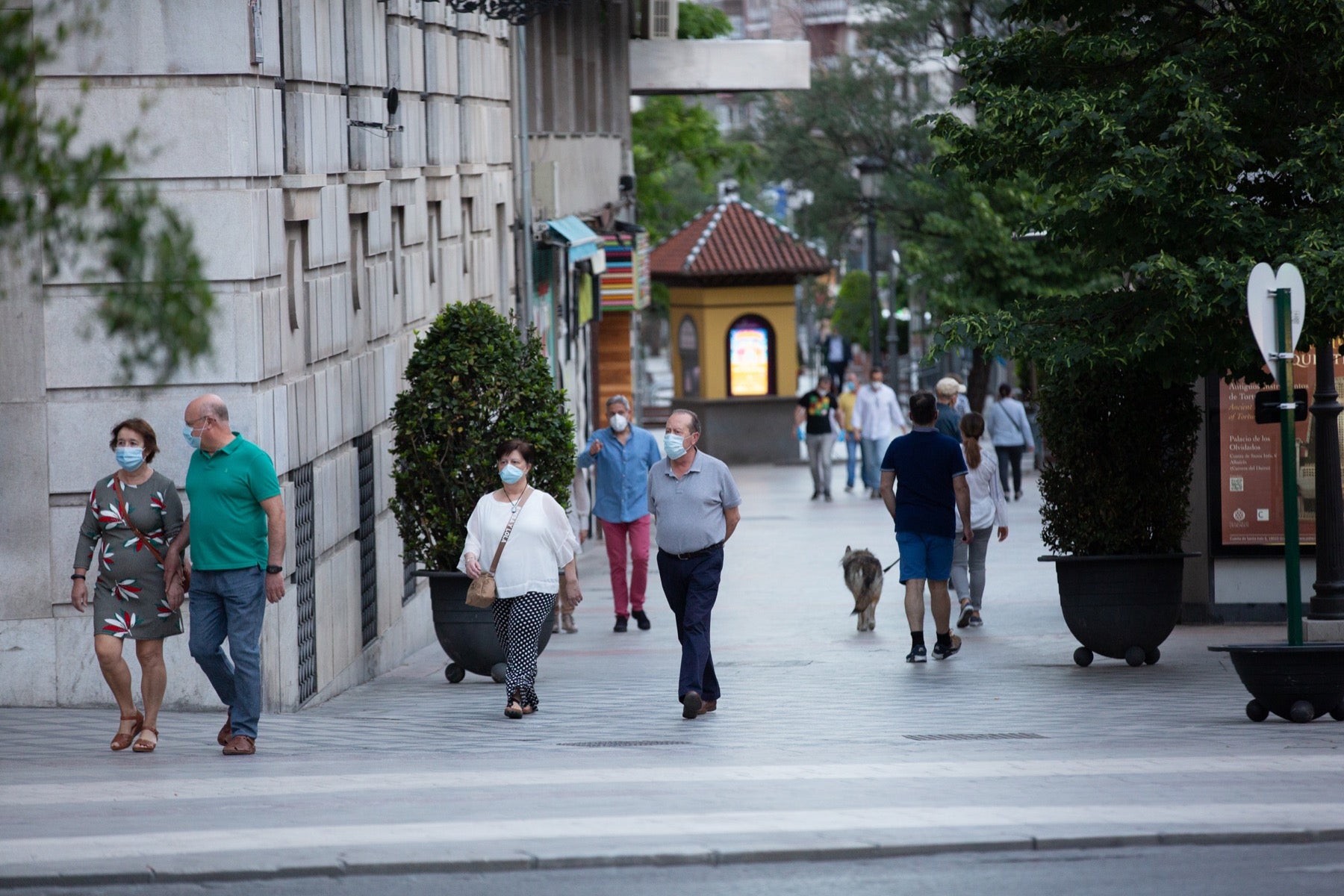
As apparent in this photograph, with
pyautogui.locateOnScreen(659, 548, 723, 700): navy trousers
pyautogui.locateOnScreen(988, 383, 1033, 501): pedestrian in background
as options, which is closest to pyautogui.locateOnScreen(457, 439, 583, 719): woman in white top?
pyautogui.locateOnScreen(659, 548, 723, 700): navy trousers

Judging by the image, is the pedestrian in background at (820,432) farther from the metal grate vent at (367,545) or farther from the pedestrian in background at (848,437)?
the metal grate vent at (367,545)

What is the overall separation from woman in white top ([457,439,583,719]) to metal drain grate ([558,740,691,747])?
101 cm

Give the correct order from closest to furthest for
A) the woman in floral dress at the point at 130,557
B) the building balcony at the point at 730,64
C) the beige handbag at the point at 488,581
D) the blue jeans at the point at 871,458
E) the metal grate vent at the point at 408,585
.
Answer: the woman in floral dress at the point at 130,557 < the beige handbag at the point at 488,581 < the metal grate vent at the point at 408,585 < the blue jeans at the point at 871,458 < the building balcony at the point at 730,64

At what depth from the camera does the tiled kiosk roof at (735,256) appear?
38.4 meters

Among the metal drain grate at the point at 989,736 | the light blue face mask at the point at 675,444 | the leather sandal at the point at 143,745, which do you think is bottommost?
the metal drain grate at the point at 989,736

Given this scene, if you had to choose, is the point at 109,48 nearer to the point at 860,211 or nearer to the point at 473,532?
the point at 473,532

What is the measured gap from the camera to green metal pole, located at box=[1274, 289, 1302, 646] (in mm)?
10508

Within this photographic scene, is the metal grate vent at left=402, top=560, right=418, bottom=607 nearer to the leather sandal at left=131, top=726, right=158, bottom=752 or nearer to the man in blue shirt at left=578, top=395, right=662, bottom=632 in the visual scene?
the man in blue shirt at left=578, top=395, right=662, bottom=632

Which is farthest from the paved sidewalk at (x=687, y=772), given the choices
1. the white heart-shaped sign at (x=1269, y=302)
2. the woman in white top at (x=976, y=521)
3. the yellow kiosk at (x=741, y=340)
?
the yellow kiosk at (x=741, y=340)

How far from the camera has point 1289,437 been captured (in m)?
10.7

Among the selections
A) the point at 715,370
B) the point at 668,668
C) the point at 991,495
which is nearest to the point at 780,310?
the point at 715,370

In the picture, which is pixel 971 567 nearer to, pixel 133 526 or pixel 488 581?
pixel 488 581

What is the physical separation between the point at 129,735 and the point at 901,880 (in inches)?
174

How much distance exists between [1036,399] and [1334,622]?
230 centimetres
